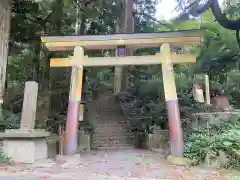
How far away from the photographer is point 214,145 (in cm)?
720

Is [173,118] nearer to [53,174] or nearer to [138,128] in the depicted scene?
[53,174]

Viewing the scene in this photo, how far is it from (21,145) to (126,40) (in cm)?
436

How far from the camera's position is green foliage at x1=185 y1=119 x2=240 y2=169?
6914 mm

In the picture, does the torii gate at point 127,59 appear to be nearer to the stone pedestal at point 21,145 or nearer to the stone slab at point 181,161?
the stone slab at point 181,161

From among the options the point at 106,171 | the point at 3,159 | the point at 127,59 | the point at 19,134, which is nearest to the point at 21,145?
the point at 19,134

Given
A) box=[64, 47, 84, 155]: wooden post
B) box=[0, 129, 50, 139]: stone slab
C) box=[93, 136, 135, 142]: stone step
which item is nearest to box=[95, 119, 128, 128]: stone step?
box=[93, 136, 135, 142]: stone step

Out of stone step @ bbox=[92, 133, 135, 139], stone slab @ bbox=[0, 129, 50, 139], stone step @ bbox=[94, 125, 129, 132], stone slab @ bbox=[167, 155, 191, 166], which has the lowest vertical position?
stone slab @ bbox=[167, 155, 191, 166]

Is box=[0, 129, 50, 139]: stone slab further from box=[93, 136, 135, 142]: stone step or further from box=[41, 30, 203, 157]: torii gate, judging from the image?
box=[93, 136, 135, 142]: stone step

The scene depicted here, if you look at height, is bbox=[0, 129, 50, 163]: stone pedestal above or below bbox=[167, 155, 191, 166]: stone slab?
above

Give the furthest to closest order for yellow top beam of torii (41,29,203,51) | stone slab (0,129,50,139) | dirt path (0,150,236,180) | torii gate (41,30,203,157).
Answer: yellow top beam of torii (41,29,203,51)
torii gate (41,30,203,157)
stone slab (0,129,50,139)
dirt path (0,150,236,180)

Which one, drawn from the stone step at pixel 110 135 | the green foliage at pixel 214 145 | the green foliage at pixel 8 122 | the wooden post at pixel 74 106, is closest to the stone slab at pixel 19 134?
the wooden post at pixel 74 106

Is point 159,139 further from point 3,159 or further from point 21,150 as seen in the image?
point 3,159

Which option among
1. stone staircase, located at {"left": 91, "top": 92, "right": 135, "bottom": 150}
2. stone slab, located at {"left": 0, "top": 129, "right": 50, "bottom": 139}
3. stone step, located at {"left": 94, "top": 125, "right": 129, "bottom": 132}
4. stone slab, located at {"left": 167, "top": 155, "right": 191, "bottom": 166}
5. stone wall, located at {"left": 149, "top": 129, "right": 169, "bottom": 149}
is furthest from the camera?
stone step, located at {"left": 94, "top": 125, "right": 129, "bottom": 132}

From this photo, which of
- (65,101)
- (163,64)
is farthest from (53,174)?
(65,101)
